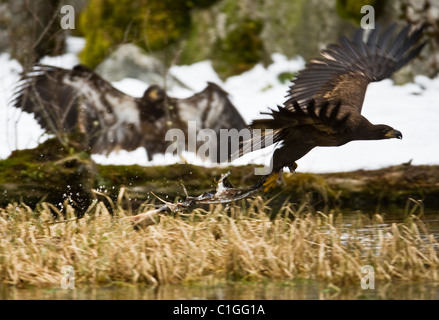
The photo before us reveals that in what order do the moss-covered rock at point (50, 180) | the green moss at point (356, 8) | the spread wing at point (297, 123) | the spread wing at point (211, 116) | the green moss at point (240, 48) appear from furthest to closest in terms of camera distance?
the green moss at point (356, 8) → the green moss at point (240, 48) → the spread wing at point (211, 116) → the moss-covered rock at point (50, 180) → the spread wing at point (297, 123)

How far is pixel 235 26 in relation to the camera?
13.9m

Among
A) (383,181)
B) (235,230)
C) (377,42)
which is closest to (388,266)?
(235,230)

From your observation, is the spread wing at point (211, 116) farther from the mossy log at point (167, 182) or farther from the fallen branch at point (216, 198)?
the fallen branch at point (216, 198)

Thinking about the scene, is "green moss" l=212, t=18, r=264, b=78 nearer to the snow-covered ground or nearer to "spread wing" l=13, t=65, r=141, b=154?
the snow-covered ground

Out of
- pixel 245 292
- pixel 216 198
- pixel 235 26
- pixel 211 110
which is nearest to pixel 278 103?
pixel 235 26

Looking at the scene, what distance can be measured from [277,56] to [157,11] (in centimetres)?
236

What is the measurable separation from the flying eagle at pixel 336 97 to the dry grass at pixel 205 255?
0.65m

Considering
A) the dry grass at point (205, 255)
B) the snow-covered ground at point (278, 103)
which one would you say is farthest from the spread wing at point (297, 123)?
the snow-covered ground at point (278, 103)

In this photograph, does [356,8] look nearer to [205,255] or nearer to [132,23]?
[132,23]

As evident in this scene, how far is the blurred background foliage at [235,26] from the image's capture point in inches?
530

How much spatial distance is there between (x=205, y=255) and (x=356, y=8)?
9784mm

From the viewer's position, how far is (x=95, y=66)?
13.2m

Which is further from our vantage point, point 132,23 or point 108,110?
point 132,23

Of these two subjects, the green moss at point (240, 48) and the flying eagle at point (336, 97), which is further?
the green moss at point (240, 48)
